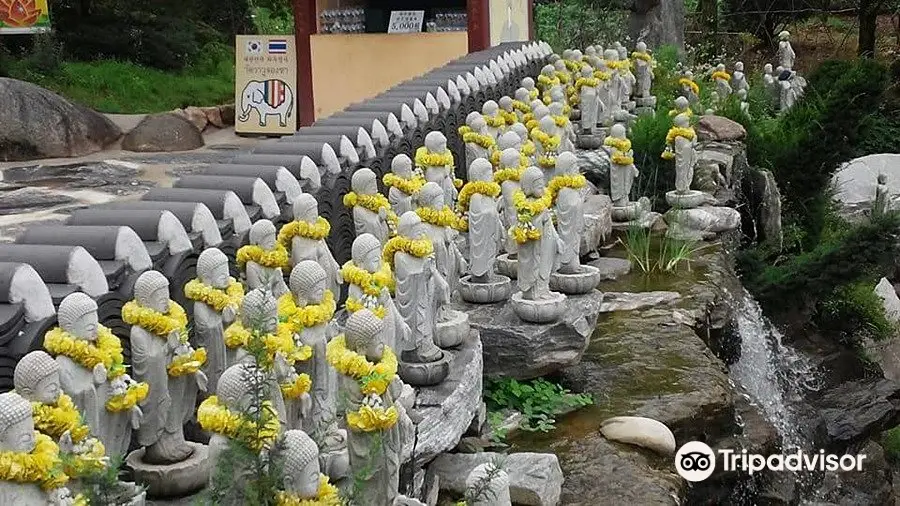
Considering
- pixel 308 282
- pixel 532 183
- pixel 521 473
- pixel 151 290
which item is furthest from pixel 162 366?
pixel 532 183

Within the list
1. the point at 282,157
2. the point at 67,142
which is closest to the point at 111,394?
the point at 282,157

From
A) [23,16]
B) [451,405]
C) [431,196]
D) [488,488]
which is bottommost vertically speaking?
[451,405]

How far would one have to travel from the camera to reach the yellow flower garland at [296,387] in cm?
404

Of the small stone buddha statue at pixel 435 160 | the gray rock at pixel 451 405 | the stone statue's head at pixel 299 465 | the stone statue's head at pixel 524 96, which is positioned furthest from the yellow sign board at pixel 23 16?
the stone statue's head at pixel 299 465

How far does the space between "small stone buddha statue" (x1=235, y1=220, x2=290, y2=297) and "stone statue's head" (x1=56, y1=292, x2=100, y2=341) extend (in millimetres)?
1212

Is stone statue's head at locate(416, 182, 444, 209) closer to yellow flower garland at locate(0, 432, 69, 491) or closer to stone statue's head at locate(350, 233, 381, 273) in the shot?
stone statue's head at locate(350, 233, 381, 273)

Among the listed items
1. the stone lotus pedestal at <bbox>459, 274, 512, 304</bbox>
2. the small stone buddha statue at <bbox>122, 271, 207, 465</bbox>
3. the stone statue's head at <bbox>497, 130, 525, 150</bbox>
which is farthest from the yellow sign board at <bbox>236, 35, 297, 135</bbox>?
the small stone buddha statue at <bbox>122, 271, 207, 465</bbox>

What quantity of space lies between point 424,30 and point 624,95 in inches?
110

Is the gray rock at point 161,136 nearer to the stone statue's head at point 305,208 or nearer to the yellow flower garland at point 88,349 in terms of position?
the stone statue's head at point 305,208

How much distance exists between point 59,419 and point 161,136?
37.4 ft

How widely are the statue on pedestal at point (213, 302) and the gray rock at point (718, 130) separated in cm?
908

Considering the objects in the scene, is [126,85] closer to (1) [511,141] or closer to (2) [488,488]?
(1) [511,141]

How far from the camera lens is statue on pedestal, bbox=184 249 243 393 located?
430 centimetres

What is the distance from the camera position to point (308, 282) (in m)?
4.33
